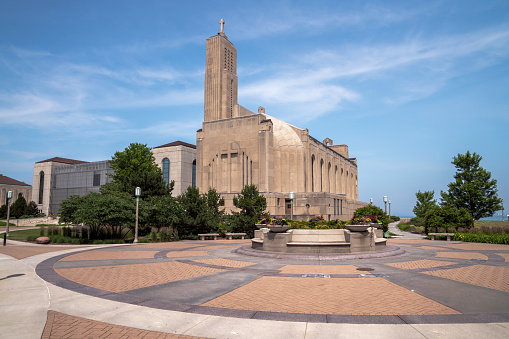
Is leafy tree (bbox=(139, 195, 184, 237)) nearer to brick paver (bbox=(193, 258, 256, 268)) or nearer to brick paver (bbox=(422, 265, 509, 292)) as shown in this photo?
brick paver (bbox=(193, 258, 256, 268))

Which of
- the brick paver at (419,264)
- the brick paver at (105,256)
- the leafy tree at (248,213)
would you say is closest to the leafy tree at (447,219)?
the leafy tree at (248,213)

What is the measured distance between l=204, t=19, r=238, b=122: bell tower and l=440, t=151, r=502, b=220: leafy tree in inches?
1741

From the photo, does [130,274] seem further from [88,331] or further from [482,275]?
[482,275]

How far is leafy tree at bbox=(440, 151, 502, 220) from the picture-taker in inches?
1943

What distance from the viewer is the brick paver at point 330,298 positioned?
279 inches

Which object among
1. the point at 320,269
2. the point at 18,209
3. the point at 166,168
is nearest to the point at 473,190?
the point at 320,269

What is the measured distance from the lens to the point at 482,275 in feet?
36.1

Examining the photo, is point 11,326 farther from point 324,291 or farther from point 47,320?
point 324,291

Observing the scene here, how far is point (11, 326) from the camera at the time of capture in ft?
19.3

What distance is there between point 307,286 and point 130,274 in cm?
611

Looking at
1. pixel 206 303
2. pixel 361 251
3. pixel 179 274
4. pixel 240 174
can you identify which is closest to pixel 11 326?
pixel 206 303

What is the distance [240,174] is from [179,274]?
159ft

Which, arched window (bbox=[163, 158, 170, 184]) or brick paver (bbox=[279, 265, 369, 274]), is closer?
brick paver (bbox=[279, 265, 369, 274])

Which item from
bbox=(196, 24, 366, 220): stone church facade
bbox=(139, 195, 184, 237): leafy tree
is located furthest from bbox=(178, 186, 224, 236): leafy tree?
bbox=(196, 24, 366, 220): stone church facade
